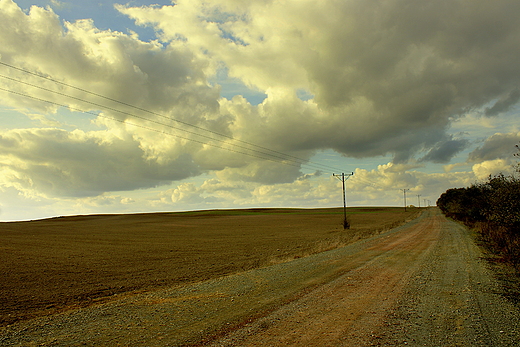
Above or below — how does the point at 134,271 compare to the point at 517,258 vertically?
below

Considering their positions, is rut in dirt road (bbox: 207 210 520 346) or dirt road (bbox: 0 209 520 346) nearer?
rut in dirt road (bbox: 207 210 520 346)

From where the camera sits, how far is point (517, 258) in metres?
15.2

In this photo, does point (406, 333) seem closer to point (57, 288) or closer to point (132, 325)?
point (132, 325)

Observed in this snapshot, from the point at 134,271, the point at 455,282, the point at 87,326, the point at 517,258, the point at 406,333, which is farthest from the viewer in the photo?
the point at 134,271

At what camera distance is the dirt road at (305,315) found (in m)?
7.06

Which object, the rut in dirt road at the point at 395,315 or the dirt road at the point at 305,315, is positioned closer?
the rut in dirt road at the point at 395,315

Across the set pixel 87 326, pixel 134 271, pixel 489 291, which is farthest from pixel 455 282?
pixel 134 271

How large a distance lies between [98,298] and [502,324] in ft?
44.0

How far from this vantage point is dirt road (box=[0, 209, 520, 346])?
278 inches

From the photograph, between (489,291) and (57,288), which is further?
(57,288)

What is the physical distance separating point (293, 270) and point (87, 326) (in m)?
9.63

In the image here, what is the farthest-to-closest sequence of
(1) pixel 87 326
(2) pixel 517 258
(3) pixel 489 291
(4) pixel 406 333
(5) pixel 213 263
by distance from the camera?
(5) pixel 213 263 < (2) pixel 517 258 < (3) pixel 489 291 < (1) pixel 87 326 < (4) pixel 406 333

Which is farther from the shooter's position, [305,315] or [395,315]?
[305,315]

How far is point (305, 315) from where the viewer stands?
337 inches
